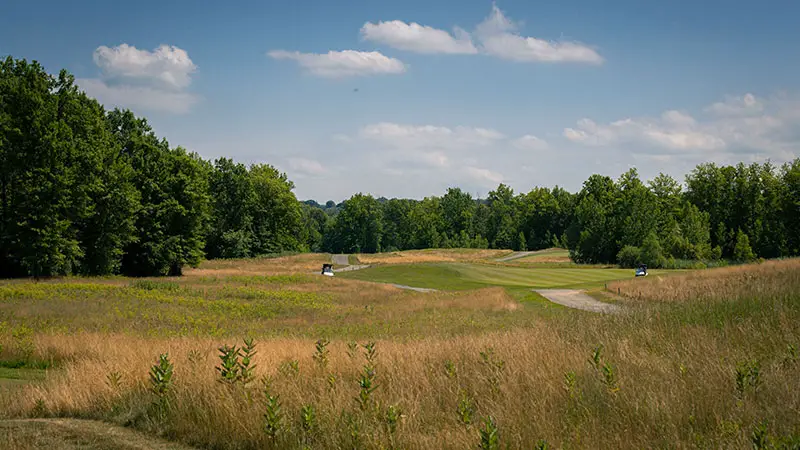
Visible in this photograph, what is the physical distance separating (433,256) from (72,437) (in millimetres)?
104315

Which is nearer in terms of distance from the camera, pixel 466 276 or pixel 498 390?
pixel 498 390

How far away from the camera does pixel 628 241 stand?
10356cm

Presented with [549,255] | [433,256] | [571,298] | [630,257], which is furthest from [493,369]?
[549,255]

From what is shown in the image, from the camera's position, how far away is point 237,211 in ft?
348

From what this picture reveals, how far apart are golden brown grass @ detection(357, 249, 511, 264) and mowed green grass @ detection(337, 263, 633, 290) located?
24297mm

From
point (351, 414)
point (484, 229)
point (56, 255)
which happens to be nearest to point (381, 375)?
point (351, 414)

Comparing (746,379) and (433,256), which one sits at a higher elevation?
(746,379)

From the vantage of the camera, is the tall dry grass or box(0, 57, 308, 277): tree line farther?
box(0, 57, 308, 277): tree line

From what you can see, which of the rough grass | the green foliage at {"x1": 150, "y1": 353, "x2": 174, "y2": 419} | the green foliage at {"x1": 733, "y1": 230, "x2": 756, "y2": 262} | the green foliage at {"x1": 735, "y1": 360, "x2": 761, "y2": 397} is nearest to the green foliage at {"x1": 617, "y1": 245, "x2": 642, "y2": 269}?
the green foliage at {"x1": 733, "y1": 230, "x2": 756, "y2": 262}

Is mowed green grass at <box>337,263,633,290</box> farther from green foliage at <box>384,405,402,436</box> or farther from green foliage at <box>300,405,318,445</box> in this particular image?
green foliage at <box>384,405,402,436</box>

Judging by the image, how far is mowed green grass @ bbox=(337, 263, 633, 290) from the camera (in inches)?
2398

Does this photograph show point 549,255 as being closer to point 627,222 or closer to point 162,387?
point 627,222

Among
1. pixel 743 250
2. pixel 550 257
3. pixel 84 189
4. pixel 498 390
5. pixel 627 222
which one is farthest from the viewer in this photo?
pixel 550 257

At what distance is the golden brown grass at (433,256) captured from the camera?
335 feet
